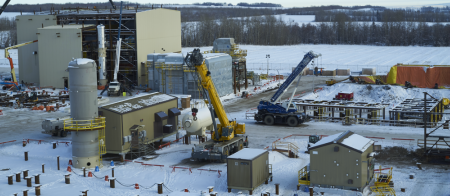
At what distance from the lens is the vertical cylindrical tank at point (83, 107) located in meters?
31.5

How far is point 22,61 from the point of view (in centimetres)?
7375

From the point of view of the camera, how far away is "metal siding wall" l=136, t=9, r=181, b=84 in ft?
224

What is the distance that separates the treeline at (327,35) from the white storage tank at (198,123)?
107692 millimetres

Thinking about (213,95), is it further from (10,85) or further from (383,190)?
(10,85)

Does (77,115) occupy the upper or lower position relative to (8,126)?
upper

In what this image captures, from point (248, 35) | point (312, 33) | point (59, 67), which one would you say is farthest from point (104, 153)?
point (312, 33)

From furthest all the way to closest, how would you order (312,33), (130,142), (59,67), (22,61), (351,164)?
(312,33)
(22,61)
(59,67)
(130,142)
(351,164)

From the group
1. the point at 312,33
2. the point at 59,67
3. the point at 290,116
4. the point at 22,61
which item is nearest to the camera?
the point at 290,116

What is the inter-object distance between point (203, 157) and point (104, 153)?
6.17 m

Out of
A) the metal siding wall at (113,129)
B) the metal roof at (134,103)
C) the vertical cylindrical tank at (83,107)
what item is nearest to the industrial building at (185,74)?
the metal roof at (134,103)

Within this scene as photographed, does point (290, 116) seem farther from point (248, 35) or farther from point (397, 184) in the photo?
point (248, 35)

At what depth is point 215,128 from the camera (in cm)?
3375

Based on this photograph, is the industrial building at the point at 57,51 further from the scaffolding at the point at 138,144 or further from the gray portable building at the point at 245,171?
the gray portable building at the point at 245,171

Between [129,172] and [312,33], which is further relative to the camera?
[312,33]
